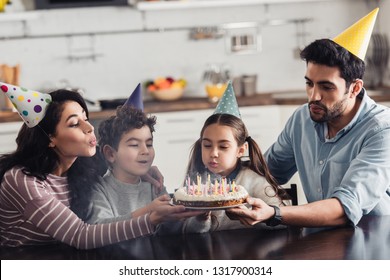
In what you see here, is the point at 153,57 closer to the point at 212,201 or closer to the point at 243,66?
the point at 243,66

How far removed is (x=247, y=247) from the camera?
4.97ft

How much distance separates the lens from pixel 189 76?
3992 millimetres

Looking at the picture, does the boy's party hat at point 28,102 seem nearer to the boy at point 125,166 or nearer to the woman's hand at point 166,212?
the boy at point 125,166

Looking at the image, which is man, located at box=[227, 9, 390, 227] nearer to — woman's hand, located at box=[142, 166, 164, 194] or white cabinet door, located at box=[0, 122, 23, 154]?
woman's hand, located at box=[142, 166, 164, 194]

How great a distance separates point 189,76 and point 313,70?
2391mm

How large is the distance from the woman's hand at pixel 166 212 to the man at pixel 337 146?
10 cm

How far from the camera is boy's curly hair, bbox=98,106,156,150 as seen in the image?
61.6 inches

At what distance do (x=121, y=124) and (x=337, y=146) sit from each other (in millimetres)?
528

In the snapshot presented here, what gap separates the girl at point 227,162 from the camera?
1.58m

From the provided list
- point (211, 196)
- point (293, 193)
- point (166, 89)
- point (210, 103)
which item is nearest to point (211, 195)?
point (211, 196)

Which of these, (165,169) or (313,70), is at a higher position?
(313,70)

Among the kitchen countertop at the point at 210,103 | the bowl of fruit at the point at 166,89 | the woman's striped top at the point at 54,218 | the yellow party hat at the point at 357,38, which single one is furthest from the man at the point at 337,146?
the bowl of fruit at the point at 166,89
